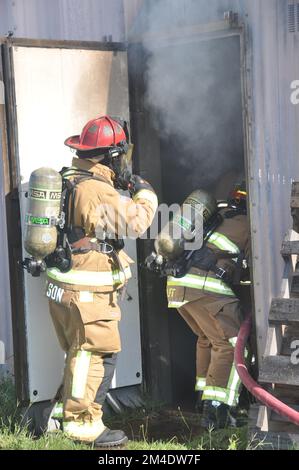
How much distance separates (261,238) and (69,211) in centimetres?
130

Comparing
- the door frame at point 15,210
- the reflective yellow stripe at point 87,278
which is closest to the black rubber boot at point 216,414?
the reflective yellow stripe at point 87,278

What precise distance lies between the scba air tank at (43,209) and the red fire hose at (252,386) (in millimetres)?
1400

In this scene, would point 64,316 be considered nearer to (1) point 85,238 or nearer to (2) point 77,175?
(1) point 85,238

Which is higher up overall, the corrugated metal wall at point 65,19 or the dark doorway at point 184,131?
the corrugated metal wall at point 65,19

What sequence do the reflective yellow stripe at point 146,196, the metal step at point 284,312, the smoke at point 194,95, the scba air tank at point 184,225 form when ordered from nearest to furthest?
the metal step at point 284,312 → the reflective yellow stripe at point 146,196 → the scba air tank at point 184,225 → the smoke at point 194,95

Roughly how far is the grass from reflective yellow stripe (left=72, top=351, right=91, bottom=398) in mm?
315

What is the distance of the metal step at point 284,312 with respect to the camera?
534cm

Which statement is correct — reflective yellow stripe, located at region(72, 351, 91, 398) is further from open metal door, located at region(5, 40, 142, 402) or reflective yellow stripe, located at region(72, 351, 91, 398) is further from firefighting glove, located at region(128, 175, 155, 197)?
firefighting glove, located at region(128, 175, 155, 197)

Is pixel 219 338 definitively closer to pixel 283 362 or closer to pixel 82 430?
pixel 283 362

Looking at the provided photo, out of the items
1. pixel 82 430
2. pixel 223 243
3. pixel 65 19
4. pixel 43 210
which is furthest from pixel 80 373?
pixel 65 19

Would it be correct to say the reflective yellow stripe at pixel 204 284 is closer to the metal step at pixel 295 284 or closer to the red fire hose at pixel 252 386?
the red fire hose at pixel 252 386

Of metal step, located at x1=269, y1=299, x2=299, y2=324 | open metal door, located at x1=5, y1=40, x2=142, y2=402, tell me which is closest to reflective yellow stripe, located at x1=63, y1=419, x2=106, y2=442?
open metal door, located at x1=5, y1=40, x2=142, y2=402

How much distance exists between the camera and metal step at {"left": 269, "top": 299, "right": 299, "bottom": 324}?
17.5 ft

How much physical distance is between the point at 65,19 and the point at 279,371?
130 inches
